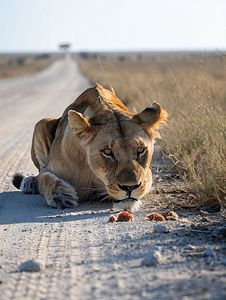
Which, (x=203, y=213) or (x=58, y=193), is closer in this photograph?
(x=203, y=213)

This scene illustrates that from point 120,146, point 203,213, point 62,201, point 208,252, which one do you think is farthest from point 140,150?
point 208,252

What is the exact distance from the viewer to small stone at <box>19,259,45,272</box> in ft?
A: 7.40

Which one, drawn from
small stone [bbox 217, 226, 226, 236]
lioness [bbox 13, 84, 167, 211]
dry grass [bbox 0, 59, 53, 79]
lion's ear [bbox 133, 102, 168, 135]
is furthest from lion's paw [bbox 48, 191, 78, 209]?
dry grass [bbox 0, 59, 53, 79]

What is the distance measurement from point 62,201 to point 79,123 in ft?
2.82

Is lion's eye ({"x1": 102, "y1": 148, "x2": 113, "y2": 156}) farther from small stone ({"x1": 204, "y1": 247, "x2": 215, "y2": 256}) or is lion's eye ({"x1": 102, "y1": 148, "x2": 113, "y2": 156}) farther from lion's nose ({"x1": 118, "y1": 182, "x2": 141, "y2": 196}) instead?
small stone ({"x1": 204, "y1": 247, "x2": 215, "y2": 256})

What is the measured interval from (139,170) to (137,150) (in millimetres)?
213

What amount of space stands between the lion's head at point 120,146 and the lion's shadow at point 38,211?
346 mm

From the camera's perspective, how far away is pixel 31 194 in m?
4.42

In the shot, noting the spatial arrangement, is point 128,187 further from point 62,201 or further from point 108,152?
point 62,201

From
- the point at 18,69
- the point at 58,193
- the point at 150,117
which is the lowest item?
the point at 58,193

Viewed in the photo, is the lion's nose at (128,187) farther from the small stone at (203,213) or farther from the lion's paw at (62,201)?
the lion's paw at (62,201)

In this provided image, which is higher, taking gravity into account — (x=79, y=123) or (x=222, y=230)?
(x=79, y=123)

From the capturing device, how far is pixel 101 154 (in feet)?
11.2

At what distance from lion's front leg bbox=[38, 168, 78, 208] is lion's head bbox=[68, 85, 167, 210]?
425mm
